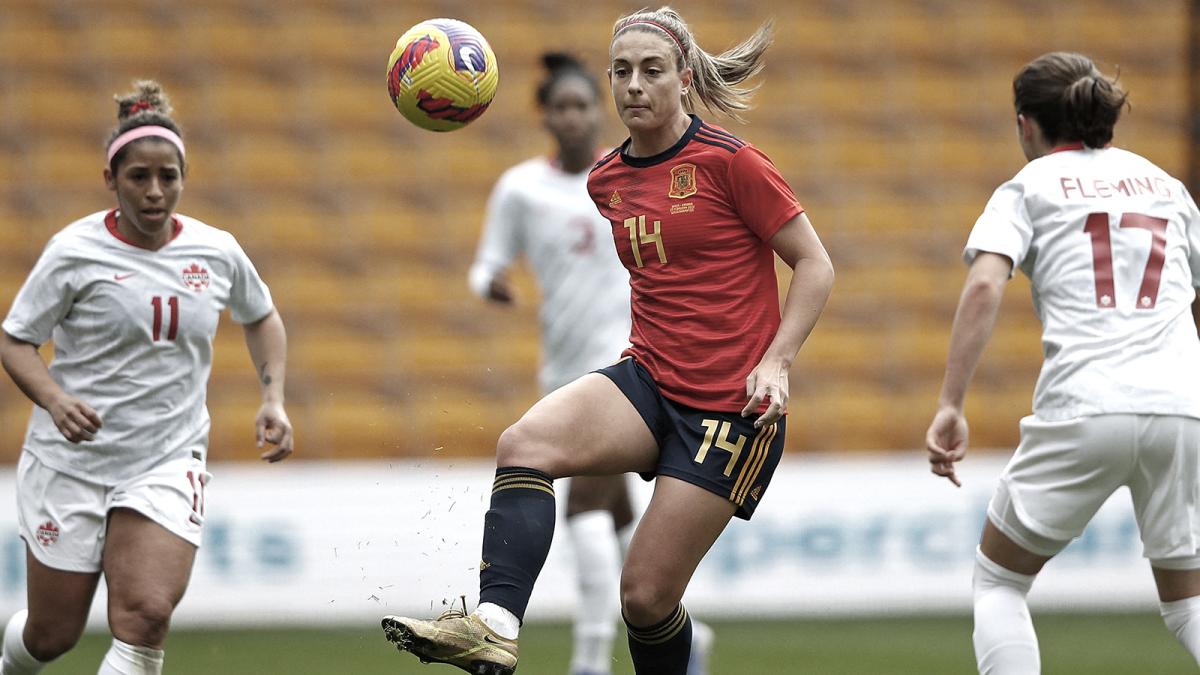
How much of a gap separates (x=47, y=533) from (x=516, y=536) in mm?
1710

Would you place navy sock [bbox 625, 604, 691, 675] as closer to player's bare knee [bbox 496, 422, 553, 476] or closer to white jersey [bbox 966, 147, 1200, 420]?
player's bare knee [bbox 496, 422, 553, 476]

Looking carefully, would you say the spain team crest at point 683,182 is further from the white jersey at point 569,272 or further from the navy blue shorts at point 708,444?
the white jersey at point 569,272

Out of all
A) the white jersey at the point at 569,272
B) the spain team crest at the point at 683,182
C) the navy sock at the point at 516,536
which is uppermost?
the spain team crest at the point at 683,182

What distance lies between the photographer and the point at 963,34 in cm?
1305

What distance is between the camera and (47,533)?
505cm

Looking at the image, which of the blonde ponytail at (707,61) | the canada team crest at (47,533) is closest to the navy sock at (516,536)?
the blonde ponytail at (707,61)

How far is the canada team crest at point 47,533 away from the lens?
5.04m

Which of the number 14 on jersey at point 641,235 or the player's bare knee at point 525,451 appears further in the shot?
the number 14 on jersey at point 641,235

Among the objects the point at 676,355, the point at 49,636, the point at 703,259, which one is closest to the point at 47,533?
the point at 49,636

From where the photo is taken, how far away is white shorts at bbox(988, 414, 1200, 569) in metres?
4.55

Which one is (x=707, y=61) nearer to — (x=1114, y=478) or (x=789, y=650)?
(x=1114, y=478)

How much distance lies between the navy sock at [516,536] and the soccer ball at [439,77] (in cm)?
124

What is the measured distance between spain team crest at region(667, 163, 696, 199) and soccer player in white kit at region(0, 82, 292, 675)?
5.33ft

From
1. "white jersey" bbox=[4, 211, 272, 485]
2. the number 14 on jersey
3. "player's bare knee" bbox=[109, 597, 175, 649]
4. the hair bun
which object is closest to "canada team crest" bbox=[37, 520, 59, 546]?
"white jersey" bbox=[4, 211, 272, 485]
